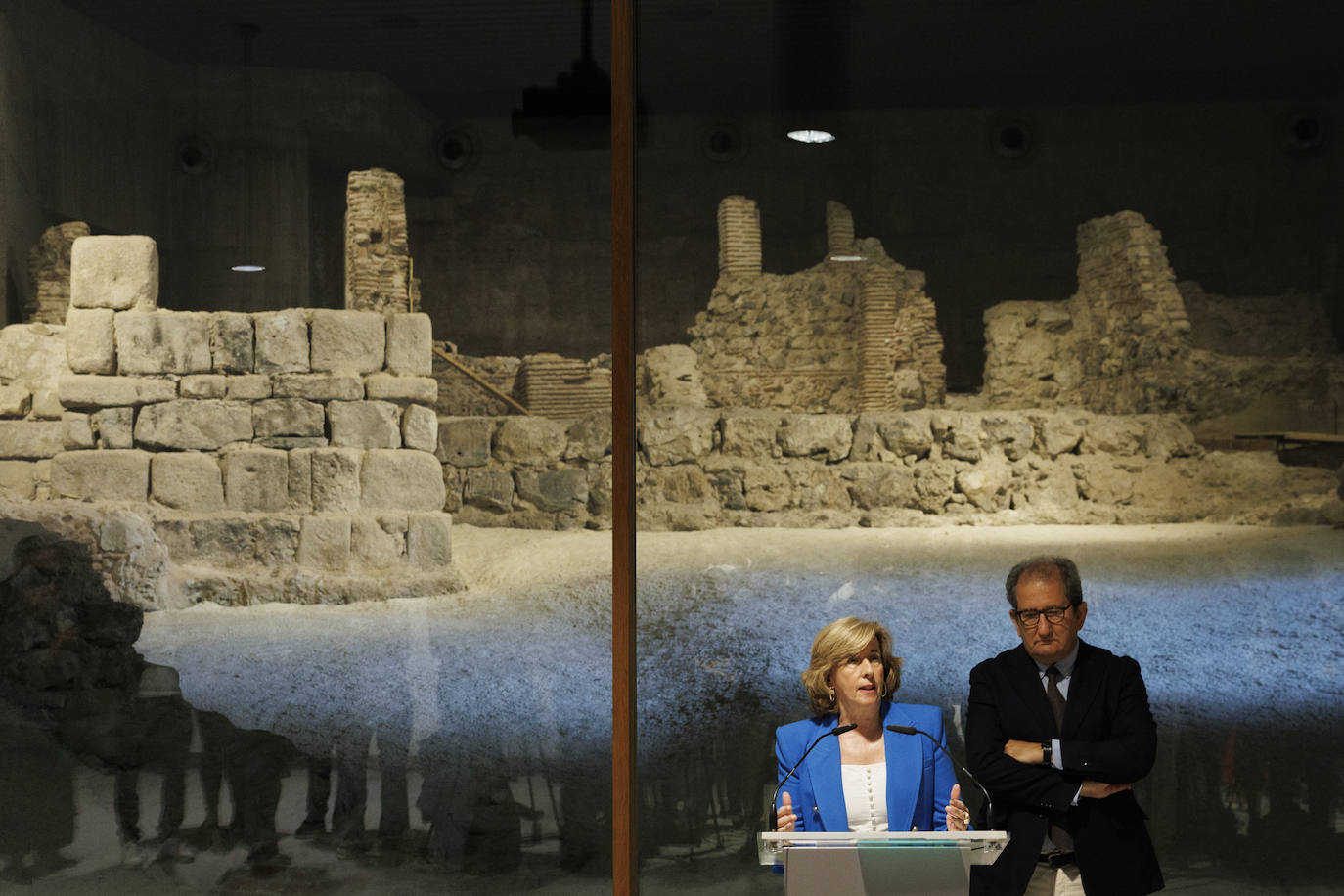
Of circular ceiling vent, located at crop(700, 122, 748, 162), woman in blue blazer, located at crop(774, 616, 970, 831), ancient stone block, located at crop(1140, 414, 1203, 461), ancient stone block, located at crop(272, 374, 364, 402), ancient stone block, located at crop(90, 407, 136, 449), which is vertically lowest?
woman in blue blazer, located at crop(774, 616, 970, 831)

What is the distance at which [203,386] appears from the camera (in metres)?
4.40

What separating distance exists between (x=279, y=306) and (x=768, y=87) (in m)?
1.89

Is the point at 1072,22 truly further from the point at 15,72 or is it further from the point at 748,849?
the point at 15,72

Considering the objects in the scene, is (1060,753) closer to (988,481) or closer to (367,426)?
(988,481)

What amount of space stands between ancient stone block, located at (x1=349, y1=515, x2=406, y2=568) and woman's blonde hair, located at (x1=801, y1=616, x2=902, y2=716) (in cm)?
183

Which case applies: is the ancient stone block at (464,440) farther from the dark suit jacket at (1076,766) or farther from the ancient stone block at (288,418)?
the dark suit jacket at (1076,766)

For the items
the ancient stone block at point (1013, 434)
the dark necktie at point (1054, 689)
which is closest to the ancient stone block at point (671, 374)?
the ancient stone block at point (1013, 434)

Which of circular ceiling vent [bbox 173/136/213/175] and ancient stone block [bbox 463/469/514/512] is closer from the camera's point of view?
ancient stone block [bbox 463/469/514/512]

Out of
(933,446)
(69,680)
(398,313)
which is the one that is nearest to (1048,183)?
(933,446)

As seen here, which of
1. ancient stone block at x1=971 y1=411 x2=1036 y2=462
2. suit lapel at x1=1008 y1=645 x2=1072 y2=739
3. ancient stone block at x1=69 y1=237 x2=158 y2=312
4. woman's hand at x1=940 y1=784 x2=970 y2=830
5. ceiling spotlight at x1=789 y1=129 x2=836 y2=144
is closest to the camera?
woman's hand at x1=940 y1=784 x2=970 y2=830

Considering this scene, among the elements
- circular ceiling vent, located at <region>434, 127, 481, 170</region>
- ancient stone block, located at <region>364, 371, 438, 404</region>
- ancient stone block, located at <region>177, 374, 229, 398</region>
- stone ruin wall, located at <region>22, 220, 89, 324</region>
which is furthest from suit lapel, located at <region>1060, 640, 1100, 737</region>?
stone ruin wall, located at <region>22, 220, 89, 324</region>

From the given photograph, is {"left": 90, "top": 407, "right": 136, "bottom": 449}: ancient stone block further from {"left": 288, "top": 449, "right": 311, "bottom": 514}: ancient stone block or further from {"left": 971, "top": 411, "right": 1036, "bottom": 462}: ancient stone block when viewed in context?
{"left": 971, "top": 411, "right": 1036, "bottom": 462}: ancient stone block

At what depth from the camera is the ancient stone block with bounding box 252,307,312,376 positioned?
432cm

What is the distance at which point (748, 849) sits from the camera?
12.9 ft
